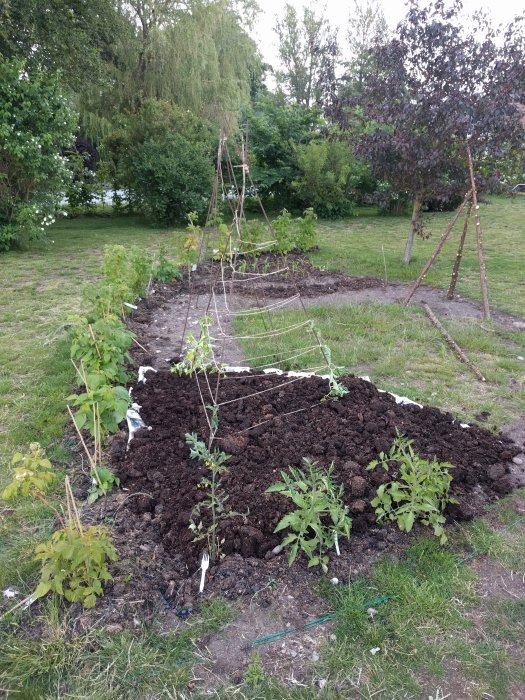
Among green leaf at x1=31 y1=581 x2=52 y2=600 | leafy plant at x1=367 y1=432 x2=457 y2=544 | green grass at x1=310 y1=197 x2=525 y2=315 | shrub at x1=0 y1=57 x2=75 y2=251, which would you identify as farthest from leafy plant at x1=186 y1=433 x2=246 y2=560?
shrub at x1=0 y1=57 x2=75 y2=251

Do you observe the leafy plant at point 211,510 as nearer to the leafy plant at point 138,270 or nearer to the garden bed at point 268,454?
the garden bed at point 268,454

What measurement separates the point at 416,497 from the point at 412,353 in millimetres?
2523

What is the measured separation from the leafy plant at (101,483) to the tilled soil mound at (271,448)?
0.10m

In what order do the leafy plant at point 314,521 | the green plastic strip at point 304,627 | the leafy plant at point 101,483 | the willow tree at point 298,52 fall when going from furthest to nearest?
the willow tree at point 298,52 → the leafy plant at point 101,483 → the leafy plant at point 314,521 → the green plastic strip at point 304,627

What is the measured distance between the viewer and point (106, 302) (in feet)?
13.5

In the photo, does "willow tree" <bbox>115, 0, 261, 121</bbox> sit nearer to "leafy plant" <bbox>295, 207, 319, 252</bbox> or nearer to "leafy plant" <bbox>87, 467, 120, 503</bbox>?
"leafy plant" <bbox>295, 207, 319, 252</bbox>

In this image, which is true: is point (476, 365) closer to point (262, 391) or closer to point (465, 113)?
point (262, 391)

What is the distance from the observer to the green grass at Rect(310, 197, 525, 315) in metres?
7.29

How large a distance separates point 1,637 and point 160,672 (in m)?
0.64

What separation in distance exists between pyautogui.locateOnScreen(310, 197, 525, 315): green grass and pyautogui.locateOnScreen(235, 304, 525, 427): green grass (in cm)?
136

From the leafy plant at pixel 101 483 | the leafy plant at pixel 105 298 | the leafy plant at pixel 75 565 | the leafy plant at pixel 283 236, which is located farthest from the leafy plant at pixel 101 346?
the leafy plant at pixel 283 236

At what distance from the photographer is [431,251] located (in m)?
9.64

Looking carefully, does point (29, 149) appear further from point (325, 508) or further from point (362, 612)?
point (362, 612)

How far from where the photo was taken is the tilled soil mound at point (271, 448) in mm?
2541
